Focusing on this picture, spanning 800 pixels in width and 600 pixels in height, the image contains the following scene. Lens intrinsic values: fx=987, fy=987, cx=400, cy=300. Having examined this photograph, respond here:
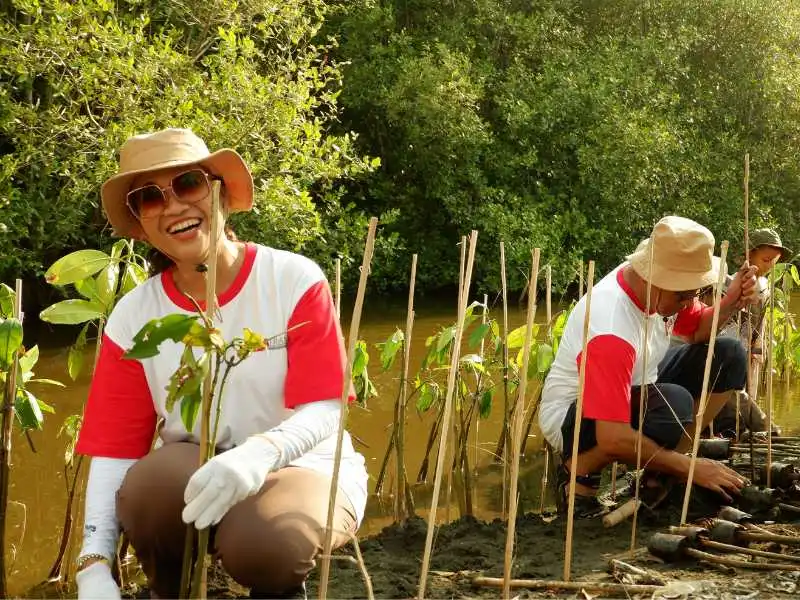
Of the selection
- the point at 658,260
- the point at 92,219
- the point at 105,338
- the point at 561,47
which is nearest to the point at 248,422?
the point at 105,338

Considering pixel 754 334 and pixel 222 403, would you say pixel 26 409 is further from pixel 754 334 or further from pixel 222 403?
pixel 754 334

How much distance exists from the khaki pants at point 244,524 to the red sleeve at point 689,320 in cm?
209

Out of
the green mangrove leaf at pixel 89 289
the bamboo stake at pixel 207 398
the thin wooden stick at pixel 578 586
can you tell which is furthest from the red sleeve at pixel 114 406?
the thin wooden stick at pixel 578 586

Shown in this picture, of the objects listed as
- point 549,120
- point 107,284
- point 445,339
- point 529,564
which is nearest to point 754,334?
point 445,339

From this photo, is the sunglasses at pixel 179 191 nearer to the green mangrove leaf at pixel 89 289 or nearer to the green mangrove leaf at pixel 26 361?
the green mangrove leaf at pixel 89 289

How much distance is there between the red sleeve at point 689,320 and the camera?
406cm

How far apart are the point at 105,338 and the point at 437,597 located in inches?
46.0

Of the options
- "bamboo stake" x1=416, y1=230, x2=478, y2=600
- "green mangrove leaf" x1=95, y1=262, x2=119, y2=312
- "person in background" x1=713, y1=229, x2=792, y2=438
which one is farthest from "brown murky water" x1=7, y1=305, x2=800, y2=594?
"bamboo stake" x1=416, y1=230, x2=478, y2=600

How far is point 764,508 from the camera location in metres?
3.43

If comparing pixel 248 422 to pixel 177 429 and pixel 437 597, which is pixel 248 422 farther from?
pixel 437 597

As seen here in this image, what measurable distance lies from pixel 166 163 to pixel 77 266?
0.77 meters

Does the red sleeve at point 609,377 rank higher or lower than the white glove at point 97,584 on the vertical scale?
higher

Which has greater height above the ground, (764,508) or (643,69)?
(643,69)

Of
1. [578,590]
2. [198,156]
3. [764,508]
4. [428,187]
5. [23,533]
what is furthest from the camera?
[428,187]
